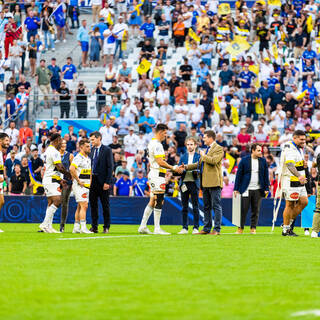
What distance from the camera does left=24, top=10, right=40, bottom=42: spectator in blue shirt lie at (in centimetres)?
3431

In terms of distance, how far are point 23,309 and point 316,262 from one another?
4.90 meters

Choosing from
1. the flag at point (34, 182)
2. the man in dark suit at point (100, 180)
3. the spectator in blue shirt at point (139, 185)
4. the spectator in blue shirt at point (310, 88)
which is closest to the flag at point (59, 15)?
the flag at point (34, 182)

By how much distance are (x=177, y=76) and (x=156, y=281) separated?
23211 mm

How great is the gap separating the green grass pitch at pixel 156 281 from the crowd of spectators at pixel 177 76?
1353cm

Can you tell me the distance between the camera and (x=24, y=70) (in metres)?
34.9

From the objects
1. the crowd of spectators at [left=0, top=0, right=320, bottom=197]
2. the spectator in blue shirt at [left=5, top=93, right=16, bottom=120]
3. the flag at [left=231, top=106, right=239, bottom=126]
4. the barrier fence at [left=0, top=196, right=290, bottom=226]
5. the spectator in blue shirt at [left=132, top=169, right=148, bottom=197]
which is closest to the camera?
the barrier fence at [left=0, top=196, right=290, bottom=226]

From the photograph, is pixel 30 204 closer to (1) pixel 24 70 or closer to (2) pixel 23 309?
(1) pixel 24 70

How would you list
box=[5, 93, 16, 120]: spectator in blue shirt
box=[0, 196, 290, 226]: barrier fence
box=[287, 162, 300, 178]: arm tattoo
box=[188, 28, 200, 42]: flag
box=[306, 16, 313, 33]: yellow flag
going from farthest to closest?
box=[188, 28, 200, 42]: flag
box=[306, 16, 313, 33]: yellow flag
box=[5, 93, 16, 120]: spectator in blue shirt
box=[0, 196, 290, 226]: barrier fence
box=[287, 162, 300, 178]: arm tattoo

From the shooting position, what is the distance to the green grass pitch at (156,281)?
6426 millimetres

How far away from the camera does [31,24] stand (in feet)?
113

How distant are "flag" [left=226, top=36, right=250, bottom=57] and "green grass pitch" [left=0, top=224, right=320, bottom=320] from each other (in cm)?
1964

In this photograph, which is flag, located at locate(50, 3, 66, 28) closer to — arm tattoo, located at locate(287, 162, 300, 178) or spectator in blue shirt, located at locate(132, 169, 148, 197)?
spectator in blue shirt, located at locate(132, 169, 148, 197)

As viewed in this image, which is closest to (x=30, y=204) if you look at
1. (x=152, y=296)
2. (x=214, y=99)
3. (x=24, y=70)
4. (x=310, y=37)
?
(x=214, y=99)

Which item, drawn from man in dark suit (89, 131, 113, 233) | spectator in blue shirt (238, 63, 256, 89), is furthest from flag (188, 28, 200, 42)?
man in dark suit (89, 131, 113, 233)
